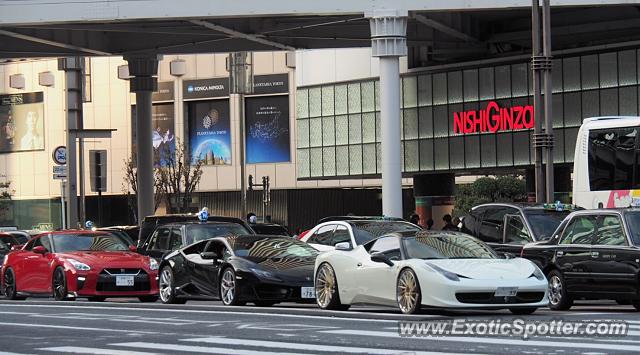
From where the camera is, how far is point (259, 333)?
54.2ft

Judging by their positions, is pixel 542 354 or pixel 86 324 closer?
pixel 542 354

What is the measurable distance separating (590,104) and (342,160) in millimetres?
15070

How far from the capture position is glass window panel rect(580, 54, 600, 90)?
172ft

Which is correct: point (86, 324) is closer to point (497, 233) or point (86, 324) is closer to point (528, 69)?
point (497, 233)

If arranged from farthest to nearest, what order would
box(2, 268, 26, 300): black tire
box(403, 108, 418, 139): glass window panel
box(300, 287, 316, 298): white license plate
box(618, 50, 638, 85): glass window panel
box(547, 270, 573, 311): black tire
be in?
box(403, 108, 418, 139): glass window panel → box(618, 50, 638, 85): glass window panel → box(2, 268, 26, 300): black tire → box(300, 287, 316, 298): white license plate → box(547, 270, 573, 311): black tire

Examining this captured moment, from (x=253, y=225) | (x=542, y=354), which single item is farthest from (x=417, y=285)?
(x=253, y=225)

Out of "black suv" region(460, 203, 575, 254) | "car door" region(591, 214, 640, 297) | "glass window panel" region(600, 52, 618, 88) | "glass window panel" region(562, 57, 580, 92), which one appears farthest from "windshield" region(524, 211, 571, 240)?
"glass window panel" region(562, 57, 580, 92)

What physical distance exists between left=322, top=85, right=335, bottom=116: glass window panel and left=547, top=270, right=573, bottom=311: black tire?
1717 inches

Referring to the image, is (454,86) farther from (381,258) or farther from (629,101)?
(381,258)

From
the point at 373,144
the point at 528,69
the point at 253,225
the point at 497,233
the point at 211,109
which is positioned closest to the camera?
the point at 497,233

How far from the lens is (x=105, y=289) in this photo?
26.9 metres

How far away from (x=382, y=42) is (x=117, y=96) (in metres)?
63.0

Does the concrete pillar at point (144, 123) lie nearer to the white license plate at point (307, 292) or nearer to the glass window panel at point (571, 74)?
the glass window panel at point (571, 74)

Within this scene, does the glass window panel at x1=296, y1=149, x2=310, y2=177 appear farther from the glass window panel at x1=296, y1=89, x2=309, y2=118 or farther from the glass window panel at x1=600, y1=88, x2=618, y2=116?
the glass window panel at x1=600, y1=88, x2=618, y2=116
